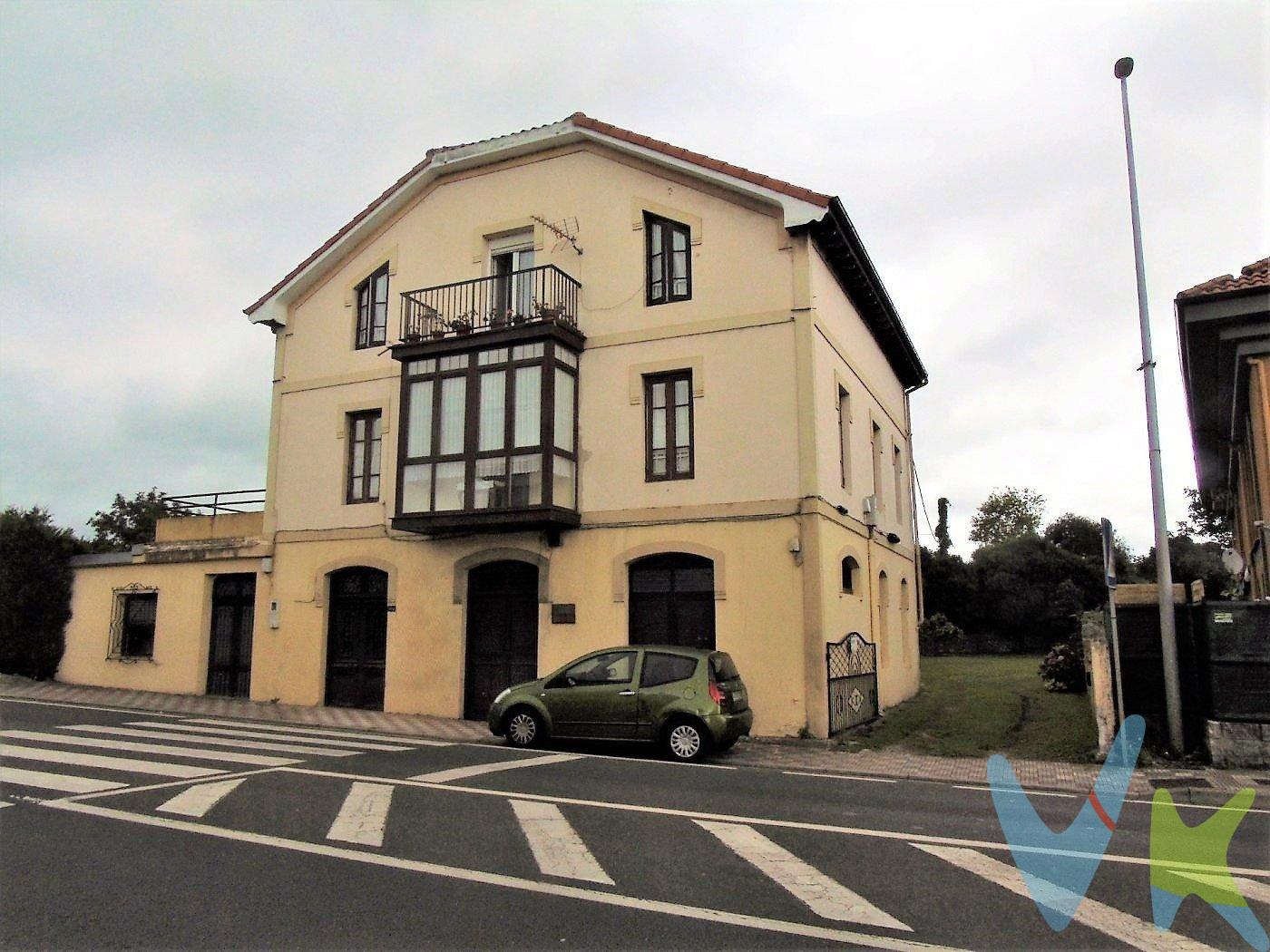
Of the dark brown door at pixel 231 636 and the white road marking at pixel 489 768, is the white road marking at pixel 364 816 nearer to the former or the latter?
the white road marking at pixel 489 768

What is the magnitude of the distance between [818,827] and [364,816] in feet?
11.6

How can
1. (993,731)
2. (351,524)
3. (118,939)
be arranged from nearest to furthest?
(118,939) < (993,731) < (351,524)

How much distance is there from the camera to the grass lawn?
12.4 metres

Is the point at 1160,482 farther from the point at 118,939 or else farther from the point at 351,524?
the point at 351,524

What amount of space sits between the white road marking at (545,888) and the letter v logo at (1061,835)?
45.9 inches

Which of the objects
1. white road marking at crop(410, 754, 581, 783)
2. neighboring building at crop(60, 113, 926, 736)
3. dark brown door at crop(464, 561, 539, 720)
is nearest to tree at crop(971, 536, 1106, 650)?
neighboring building at crop(60, 113, 926, 736)

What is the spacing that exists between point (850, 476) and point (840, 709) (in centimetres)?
455

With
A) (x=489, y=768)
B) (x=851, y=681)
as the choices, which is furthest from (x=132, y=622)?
(x=851, y=681)

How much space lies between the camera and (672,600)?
50.2 feet

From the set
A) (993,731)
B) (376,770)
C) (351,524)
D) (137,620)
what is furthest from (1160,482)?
(137,620)

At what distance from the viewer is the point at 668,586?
15367 millimetres

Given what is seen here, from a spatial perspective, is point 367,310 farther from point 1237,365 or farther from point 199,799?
point 1237,365

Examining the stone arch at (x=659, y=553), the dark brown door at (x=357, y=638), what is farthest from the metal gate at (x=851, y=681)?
the dark brown door at (x=357, y=638)

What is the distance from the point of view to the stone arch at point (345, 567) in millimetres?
17359
